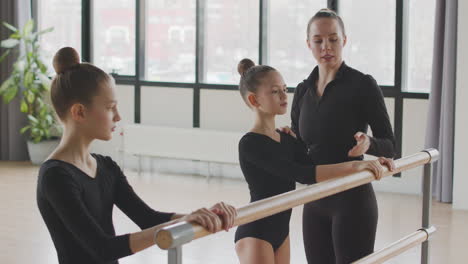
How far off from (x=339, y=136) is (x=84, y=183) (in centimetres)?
106

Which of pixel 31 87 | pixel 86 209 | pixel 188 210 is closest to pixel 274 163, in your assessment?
pixel 86 209

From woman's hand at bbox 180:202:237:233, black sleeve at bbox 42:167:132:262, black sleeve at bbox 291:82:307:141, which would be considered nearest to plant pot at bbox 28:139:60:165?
black sleeve at bbox 291:82:307:141

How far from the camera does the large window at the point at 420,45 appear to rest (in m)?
7.38

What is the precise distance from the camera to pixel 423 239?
2666mm

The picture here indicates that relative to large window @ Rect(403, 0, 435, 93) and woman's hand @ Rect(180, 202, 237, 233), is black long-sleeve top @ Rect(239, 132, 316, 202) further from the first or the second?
large window @ Rect(403, 0, 435, 93)

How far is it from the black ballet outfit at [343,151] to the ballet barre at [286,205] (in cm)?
17

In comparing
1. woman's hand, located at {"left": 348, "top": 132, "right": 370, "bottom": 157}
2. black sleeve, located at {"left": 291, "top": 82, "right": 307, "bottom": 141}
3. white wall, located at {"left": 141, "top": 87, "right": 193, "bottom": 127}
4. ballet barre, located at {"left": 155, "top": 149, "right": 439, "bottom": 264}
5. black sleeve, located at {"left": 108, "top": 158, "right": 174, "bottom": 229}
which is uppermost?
black sleeve, located at {"left": 291, "top": 82, "right": 307, "bottom": 141}

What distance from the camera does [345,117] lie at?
8.80 feet

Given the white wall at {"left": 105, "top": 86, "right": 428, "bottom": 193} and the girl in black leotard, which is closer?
the girl in black leotard

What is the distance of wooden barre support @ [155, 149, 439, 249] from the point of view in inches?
58.6

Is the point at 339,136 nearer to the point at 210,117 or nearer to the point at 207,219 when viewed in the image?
the point at 207,219

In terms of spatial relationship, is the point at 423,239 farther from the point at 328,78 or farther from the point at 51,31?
the point at 51,31

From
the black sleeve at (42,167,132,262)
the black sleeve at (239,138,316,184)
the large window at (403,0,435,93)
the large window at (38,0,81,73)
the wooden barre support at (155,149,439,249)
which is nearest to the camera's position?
the wooden barre support at (155,149,439,249)

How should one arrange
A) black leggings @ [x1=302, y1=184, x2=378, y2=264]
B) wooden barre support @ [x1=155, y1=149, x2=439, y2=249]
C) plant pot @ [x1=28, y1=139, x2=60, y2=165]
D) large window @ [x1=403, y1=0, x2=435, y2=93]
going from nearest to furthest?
wooden barre support @ [x1=155, y1=149, x2=439, y2=249]
black leggings @ [x1=302, y1=184, x2=378, y2=264]
large window @ [x1=403, y1=0, x2=435, y2=93]
plant pot @ [x1=28, y1=139, x2=60, y2=165]
